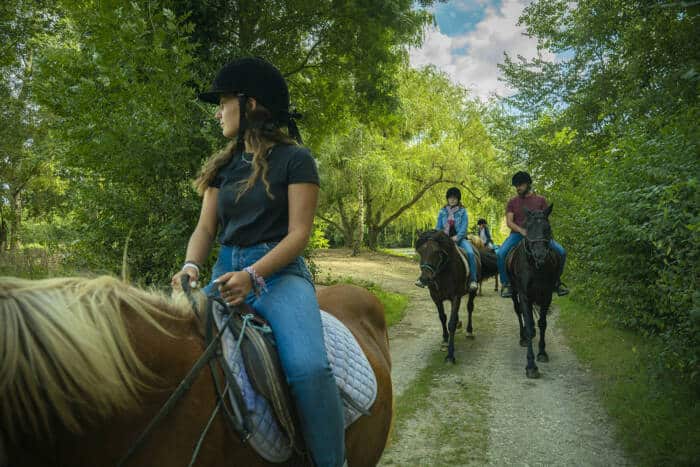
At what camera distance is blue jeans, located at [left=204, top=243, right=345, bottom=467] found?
1517 millimetres

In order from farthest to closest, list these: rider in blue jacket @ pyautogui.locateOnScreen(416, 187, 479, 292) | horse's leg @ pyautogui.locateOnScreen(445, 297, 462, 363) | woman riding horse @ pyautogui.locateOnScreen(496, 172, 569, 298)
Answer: rider in blue jacket @ pyautogui.locateOnScreen(416, 187, 479, 292), woman riding horse @ pyautogui.locateOnScreen(496, 172, 569, 298), horse's leg @ pyautogui.locateOnScreen(445, 297, 462, 363)

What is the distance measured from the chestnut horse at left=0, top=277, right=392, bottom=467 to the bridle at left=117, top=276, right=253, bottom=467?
21mm

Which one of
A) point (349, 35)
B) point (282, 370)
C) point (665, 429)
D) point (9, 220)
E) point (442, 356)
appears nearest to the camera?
point (282, 370)

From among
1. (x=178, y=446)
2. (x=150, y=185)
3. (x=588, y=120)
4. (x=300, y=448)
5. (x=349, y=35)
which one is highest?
(x=349, y=35)

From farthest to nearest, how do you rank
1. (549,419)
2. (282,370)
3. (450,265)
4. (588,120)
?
(588,120), (450,265), (549,419), (282,370)

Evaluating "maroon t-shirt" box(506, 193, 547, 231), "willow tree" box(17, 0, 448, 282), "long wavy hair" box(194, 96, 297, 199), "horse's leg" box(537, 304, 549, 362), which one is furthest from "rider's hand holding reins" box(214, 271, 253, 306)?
"maroon t-shirt" box(506, 193, 547, 231)

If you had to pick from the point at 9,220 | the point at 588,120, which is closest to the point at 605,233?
the point at 588,120

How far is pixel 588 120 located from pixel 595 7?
332 centimetres

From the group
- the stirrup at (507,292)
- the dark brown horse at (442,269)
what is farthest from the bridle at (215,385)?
the stirrup at (507,292)

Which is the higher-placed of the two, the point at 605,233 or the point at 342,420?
the point at 605,233

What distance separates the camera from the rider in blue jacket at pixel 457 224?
8016 millimetres

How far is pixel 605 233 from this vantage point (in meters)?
5.65

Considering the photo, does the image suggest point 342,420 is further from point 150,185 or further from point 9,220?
point 9,220

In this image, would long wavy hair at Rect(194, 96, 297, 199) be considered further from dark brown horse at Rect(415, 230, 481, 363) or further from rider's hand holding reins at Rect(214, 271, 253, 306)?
dark brown horse at Rect(415, 230, 481, 363)
